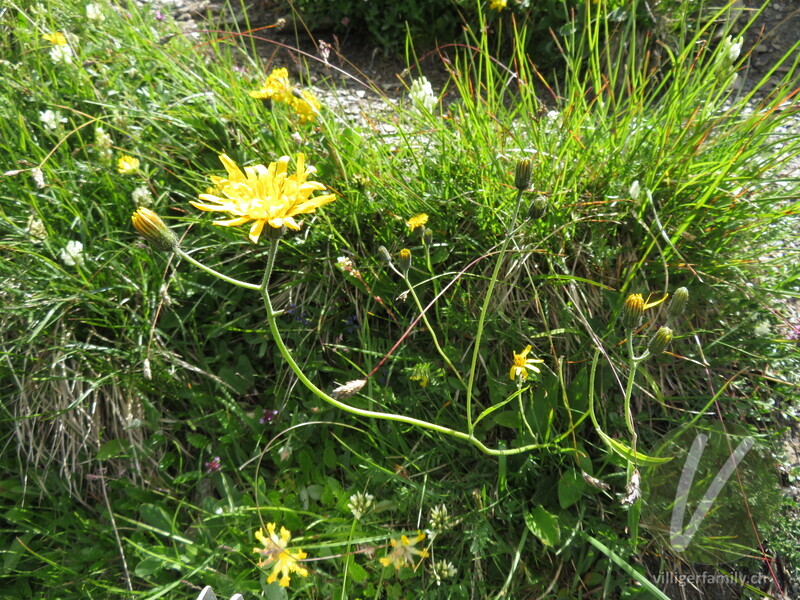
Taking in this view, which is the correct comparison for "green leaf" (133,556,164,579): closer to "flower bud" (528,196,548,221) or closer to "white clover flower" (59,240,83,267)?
"white clover flower" (59,240,83,267)

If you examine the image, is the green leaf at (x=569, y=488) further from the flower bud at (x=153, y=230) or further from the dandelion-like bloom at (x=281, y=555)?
the flower bud at (x=153, y=230)

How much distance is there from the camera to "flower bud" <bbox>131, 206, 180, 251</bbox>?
3.76 feet

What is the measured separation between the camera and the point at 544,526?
5.00ft

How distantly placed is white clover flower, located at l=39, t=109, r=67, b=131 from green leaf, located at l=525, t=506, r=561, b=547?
2142 mm

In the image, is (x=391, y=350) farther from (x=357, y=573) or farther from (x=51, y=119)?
(x=51, y=119)

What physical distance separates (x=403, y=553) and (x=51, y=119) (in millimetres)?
1980

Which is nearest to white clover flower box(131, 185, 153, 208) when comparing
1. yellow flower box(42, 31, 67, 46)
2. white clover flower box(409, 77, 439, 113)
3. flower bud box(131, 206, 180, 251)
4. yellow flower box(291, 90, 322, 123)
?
yellow flower box(291, 90, 322, 123)

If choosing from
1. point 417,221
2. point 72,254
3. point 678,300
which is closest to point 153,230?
point 417,221

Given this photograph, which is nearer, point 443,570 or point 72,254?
point 443,570

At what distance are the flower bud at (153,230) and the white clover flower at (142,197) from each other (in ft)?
2.94

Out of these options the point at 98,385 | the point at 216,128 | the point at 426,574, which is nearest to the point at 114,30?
the point at 216,128

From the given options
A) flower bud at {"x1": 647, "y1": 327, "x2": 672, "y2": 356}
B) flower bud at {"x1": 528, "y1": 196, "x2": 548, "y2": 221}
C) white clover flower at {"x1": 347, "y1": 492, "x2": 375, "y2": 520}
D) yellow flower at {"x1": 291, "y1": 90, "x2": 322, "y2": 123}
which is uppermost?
yellow flower at {"x1": 291, "y1": 90, "x2": 322, "y2": 123}

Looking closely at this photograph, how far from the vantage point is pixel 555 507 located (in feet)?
5.31

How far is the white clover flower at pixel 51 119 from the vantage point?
212 centimetres
